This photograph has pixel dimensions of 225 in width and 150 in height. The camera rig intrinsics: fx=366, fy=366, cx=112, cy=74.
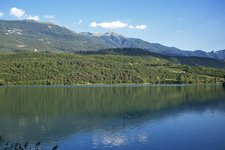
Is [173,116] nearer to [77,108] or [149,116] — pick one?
[149,116]

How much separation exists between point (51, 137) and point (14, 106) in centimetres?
5200

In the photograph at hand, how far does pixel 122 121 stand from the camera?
7725 cm

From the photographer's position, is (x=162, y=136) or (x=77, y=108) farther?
(x=77, y=108)

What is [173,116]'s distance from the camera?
8694 centimetres

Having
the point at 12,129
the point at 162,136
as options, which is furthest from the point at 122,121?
the point at 12,129

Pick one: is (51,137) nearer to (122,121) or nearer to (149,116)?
(122,121)

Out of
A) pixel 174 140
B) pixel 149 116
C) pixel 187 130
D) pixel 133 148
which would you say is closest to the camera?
pixel 133 148

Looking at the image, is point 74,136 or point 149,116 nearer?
point 74,136

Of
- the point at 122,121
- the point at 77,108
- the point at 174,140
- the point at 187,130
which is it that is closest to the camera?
the point at 174,140

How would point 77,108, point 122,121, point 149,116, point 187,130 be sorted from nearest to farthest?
point 187,130
point 122,121
point 149,116
point 77,108

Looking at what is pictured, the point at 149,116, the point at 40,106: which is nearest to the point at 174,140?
the point at 149,116

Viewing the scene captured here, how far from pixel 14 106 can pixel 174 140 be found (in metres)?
63.9

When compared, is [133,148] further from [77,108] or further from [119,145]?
[77,108]

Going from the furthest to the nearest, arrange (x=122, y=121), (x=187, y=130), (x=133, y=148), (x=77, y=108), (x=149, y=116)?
(x=77, y=108), (x=149, y=116), (x=122, y=121), (x=187, y=130), (x=133, y=148)
